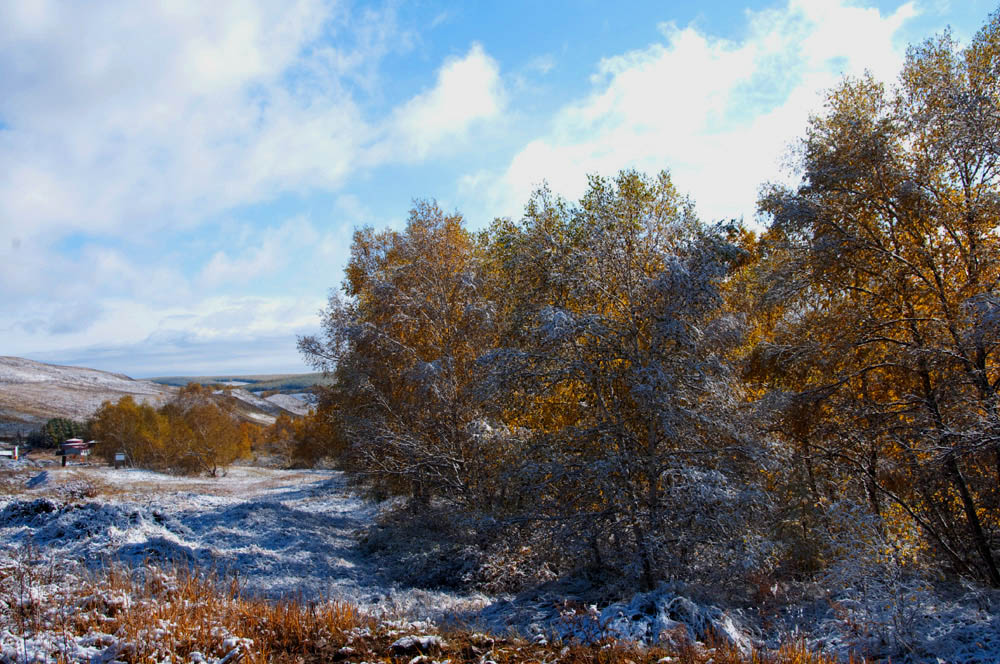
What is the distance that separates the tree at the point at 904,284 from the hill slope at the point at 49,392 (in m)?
59.5

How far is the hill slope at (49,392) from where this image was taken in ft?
289

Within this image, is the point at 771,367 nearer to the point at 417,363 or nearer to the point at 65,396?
the point at 417,363

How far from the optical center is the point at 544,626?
7.48 m

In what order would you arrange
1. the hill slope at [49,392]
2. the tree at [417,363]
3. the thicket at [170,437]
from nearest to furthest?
1. the tree at [417,363]
2. the thicket at [170,437]
3. the hill slope at [49,392]

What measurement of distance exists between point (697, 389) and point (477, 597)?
5665 mm

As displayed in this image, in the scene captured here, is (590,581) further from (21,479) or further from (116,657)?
(21,479)

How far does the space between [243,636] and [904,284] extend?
11.9 meters

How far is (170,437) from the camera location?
40812 mm

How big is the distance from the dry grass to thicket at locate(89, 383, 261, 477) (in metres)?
38.8

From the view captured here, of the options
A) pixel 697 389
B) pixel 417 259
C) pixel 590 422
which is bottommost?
pixel 590 422

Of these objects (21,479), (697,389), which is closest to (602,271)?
(697,389)

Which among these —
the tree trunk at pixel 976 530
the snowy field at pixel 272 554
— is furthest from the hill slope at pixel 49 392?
the tree trunk at pixel 976 530

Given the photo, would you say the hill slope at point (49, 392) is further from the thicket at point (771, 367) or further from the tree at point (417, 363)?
the thicket at point (771, 367)

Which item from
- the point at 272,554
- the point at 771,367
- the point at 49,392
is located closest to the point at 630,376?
the point at 771,367
